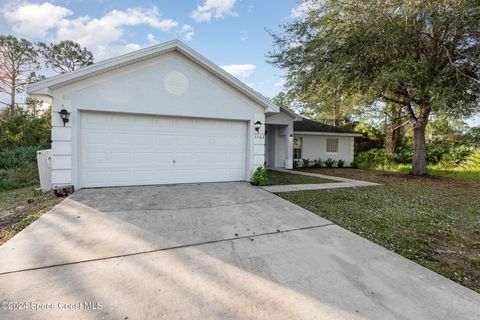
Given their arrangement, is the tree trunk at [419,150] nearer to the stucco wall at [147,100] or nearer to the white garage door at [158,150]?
the stucco wall at [147,100]

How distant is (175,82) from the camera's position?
23.7ft

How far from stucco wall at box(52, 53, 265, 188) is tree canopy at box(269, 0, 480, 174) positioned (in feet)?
13.7

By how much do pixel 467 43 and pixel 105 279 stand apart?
1357 cm

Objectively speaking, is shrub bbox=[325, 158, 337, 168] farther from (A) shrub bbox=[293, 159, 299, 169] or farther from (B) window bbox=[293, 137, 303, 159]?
(A) shrub bbox=[293, 159, 299, 169]

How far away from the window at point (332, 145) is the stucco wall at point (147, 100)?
9.69 metres

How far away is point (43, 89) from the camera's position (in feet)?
19.2

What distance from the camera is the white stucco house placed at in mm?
6266

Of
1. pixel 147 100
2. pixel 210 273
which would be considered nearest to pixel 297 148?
pixel 147 100

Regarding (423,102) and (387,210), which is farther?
(423,102)

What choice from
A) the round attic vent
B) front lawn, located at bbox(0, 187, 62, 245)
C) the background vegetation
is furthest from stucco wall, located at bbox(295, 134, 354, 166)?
the background vegetation

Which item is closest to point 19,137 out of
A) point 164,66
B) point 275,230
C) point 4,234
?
point 164,66

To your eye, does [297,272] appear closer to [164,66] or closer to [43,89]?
[164,66]

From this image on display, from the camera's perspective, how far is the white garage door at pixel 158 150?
6.69 m

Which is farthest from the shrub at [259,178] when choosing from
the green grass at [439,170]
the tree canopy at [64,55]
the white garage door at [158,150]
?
the tree canopy at [64,55]
